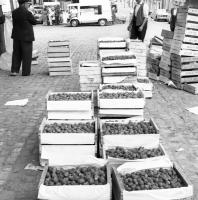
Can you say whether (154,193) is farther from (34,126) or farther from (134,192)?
(34,126)

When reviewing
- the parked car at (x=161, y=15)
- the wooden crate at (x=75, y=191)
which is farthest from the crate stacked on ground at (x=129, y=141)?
the parked car at (x=161, y=15)

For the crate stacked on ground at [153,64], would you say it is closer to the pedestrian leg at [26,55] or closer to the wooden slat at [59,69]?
the wooden slat at [59,69]

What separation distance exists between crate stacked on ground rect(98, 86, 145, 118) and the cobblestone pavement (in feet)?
2.27

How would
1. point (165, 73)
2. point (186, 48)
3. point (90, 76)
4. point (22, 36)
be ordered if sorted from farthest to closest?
point (22, 36) < point (165, 73) < point (186, 48) < point (90, 76)

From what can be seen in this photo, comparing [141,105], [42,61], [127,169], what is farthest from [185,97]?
[42,61]

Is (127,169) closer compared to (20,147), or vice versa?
(127,169)

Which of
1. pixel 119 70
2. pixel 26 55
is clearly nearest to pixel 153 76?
pixel 119 70

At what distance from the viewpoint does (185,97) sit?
8.84 meters

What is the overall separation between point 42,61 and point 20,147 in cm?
828

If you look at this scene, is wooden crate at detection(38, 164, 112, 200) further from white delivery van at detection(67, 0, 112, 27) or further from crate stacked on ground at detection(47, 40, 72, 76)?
white delivery van at detection(67, 0, 112, 27)

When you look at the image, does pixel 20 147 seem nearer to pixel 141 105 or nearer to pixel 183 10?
pixel 141 105

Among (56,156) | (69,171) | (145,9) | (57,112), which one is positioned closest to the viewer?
(69,171)

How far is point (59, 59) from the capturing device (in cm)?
1112

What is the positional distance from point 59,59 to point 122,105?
548cm
